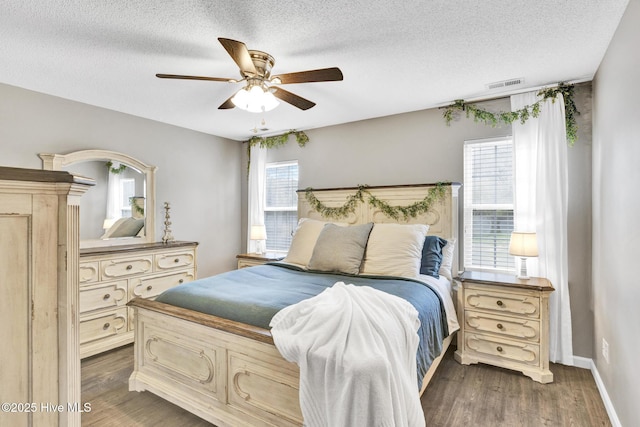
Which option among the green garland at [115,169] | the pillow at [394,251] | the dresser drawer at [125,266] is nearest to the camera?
the pillow at [394,251]

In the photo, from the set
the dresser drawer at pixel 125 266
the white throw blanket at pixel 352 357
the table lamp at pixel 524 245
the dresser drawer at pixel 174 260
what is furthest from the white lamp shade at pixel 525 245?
the dresser drawer at pixel 125 266

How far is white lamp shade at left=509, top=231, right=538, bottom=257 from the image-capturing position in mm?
2736

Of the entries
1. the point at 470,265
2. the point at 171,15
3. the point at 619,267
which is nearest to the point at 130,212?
the point at 171,15

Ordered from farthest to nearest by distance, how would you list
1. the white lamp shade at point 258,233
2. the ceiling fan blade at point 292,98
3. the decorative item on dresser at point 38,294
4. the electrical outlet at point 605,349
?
the white lamp shade at point 258,233
the ceiling fan blade at point 292,98
the electrical outlet at point 605,349
the decorative item on dresser at point 38,294

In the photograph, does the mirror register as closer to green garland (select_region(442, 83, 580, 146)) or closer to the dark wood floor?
the dark wood floor

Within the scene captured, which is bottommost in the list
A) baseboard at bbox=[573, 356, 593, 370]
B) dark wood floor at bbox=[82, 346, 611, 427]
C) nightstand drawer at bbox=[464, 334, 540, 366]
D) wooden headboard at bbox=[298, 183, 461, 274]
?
dark wood floor at bbox=[82, 346, 611, 427]

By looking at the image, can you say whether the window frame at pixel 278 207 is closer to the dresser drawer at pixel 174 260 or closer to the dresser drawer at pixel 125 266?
the dresser drawer at pixel 174 260

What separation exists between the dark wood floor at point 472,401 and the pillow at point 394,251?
920mm

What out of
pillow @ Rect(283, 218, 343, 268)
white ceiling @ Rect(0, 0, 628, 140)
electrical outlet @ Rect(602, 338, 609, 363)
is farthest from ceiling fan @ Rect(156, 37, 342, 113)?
electrical outlet @ Rect(602, 338, 609, 363)

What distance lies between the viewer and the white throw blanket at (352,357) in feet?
4.46

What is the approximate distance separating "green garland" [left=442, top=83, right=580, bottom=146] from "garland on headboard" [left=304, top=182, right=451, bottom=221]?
76 cm

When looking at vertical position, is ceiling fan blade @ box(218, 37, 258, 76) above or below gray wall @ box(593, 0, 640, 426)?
above

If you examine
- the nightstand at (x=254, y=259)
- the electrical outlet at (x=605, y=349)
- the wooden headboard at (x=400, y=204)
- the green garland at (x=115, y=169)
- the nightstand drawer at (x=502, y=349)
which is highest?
the green garland at (x=115, y=169)

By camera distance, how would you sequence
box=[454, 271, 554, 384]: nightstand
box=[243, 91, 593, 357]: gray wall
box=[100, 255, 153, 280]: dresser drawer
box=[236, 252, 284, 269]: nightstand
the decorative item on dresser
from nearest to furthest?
the decorative item on dresser < box=[454, 271, 554, 384]: nightstand < box=[243, 91, 593, 357]: gray wall < box=[100, 255, 153, 280]: dresser drawer < box=[236, 252, 284, 269]: nightstand
